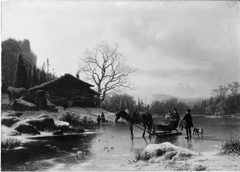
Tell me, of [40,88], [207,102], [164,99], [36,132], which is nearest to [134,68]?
[164,99]

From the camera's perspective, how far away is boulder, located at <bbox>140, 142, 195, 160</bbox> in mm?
4254

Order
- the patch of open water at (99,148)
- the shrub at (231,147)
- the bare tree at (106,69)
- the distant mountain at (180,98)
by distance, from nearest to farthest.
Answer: the shrub at (231,147) → the patch of open water at (99,148) → the distant mountain at (180,98) → the bare tree at (106,69)

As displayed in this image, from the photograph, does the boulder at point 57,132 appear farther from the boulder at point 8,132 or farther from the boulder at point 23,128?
the boulder at point 8,132

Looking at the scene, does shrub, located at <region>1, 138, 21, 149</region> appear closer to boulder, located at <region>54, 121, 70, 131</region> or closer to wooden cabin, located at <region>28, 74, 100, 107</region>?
boulder, located at <region>54, 121, 70, 131</region>

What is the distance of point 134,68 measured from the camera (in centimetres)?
502

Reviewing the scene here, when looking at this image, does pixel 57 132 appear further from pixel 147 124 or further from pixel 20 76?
pixel 147 124

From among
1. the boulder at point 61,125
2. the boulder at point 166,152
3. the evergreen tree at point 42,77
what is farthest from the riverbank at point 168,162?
the evergreen tree at point 42,77

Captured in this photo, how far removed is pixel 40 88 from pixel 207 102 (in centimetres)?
332

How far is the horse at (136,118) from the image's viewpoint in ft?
16.3

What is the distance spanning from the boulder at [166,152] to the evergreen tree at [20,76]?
2.79 m

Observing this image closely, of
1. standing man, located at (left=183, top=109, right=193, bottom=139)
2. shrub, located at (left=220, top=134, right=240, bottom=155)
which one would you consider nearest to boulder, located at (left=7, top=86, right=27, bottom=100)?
standing man, located at (left=183, top=109, right=193, bottom=139)

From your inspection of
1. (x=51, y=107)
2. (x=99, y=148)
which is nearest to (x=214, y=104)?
(x=99, y=148)

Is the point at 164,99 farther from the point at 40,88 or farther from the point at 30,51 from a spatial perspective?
the point at 30,51

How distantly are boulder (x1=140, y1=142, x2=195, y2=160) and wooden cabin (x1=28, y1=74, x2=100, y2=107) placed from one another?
155cm
